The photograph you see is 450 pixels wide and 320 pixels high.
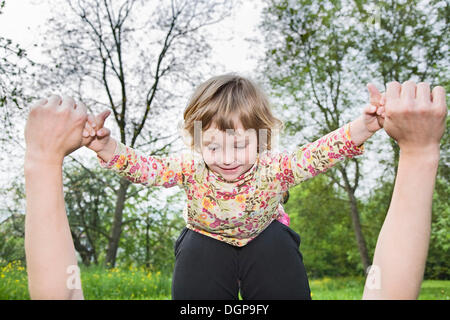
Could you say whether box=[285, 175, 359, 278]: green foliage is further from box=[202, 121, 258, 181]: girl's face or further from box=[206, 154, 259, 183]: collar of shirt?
box=[202, 121, 258, 181]: girl's face

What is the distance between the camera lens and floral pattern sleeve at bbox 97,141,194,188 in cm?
167

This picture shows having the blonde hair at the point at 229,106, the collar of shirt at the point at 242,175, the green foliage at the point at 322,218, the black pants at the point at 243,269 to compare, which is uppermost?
the blonde hair at the point at 229,106

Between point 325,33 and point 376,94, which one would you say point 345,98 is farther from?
point 376,94

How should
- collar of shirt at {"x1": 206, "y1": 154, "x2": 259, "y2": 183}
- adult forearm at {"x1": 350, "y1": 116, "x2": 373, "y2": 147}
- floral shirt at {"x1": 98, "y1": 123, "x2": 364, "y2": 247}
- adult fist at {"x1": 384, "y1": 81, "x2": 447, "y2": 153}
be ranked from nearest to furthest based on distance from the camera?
adult fist at {"x1": 384, "y1": 81, "x2": 447, "y2": 153} → adult forearm at {"x1": 350, "y1": 116, "x2": 373, "y2": 147} → floral shirt at {"x1": 98, "y1": 123, "x2": 364, "y2": 247} → collar of shirt at {"x1": 206, "y1": 154, "x2": 259, "y2": 183}

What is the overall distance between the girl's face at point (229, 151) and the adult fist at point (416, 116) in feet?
4.29

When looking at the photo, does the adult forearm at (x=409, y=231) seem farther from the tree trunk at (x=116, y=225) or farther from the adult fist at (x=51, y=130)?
the tree trunk at (x=116, y=225)

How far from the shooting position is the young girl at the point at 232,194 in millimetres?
1874

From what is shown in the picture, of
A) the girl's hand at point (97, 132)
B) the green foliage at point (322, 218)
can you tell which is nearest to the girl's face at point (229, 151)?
the girl's hand at point (97, 132)

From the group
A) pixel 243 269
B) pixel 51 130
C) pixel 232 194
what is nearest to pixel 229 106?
pixel 232 194

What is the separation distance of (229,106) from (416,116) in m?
1.64

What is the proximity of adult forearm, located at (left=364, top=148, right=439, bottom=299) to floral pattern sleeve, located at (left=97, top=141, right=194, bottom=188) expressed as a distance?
1217 mm

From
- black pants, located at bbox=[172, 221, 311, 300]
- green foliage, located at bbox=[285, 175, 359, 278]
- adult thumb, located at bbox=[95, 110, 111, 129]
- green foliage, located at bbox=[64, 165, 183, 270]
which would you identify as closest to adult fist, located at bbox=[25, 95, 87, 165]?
adult thumb, located at bbox=[95, 110, 111, 129]

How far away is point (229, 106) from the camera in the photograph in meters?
2.23

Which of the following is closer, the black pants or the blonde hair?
the black pants
